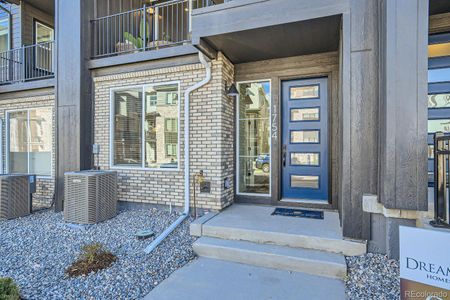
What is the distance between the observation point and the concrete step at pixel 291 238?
10.1 feet

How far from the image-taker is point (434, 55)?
375 centimetres

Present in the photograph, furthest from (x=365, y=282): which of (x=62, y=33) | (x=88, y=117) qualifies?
(x=62, y=33)

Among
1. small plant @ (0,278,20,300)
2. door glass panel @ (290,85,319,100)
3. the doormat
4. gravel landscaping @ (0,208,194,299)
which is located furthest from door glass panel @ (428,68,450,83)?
small plant @ (0,278,20,300)

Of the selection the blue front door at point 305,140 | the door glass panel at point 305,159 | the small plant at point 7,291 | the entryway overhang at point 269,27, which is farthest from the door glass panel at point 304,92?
the small plant at point 7,291

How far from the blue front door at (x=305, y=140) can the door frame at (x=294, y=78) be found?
0.11 m

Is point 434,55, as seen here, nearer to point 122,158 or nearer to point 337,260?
point 337,260

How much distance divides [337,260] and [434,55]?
332cm

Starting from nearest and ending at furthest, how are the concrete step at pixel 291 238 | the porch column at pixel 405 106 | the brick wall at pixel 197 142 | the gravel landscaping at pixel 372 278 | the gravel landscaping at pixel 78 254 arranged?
the gravel landscaping at pixel 372 278, the gravel landscaping at pixel 78 254, the porch column at pixel 405 106, the concrete step at pixel 291 238, the brick wall at pixel 197 142

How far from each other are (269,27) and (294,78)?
1388 millimetres

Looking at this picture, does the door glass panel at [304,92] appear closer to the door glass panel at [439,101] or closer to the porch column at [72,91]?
the door glass panel at [439,101]

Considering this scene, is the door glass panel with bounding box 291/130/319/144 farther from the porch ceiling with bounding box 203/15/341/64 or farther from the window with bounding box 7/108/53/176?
the window with bounding box 7/108/53/176

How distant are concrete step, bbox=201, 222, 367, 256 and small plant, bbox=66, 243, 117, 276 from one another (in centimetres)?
129

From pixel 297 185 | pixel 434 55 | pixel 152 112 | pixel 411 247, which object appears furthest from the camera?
pixel 152 112

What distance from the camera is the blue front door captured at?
15.2 feet
